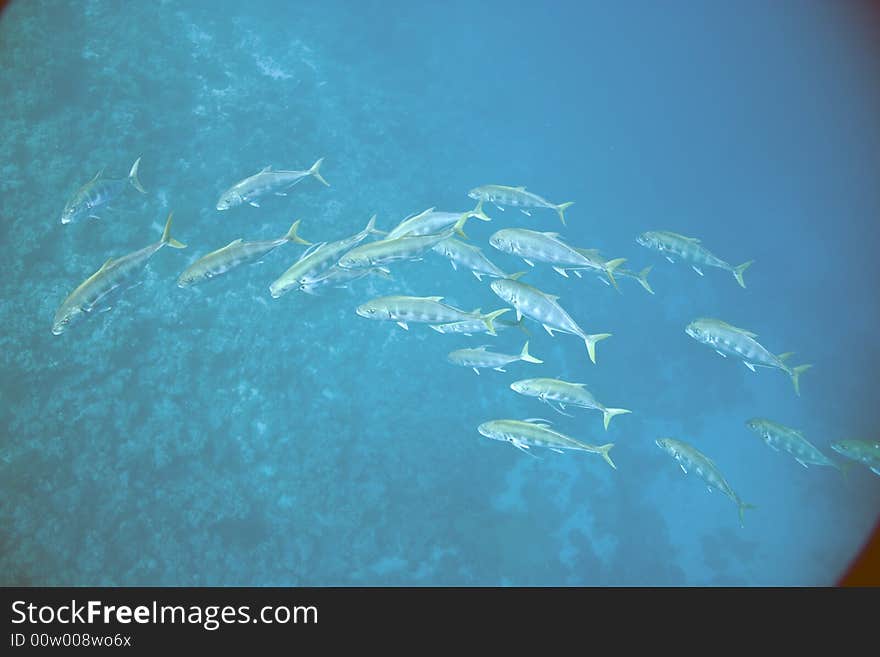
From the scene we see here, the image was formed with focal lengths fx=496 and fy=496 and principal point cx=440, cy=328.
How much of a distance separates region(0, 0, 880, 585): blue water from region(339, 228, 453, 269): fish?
7515mm

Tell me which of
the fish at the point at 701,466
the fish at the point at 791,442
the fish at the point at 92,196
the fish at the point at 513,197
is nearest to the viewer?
the fish at the point at 701,466

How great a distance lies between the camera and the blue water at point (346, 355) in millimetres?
11297

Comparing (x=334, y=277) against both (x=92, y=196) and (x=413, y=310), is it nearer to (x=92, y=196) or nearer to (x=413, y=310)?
(x=413, y=310)

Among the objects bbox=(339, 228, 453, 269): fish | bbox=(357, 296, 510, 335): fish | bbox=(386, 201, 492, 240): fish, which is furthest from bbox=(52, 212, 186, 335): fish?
bbox=(386, 201, 492, 240): fish

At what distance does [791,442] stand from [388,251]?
25.1 feet

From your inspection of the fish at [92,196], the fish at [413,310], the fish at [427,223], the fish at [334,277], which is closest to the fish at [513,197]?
the fish at [427,223]

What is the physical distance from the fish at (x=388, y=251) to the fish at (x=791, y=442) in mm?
6853

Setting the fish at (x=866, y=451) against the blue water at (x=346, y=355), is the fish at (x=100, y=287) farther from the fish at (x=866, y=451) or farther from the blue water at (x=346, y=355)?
the fish at (x=866, y=451)

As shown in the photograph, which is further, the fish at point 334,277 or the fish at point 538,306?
the fish at point 334,277

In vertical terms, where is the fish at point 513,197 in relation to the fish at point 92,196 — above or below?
above

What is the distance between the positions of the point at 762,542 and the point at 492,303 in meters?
12.0

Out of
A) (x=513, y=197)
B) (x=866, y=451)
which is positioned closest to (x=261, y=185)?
(x=513, y=197)

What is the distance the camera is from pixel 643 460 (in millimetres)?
16875

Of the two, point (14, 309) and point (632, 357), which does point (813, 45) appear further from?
point (14, 309)
